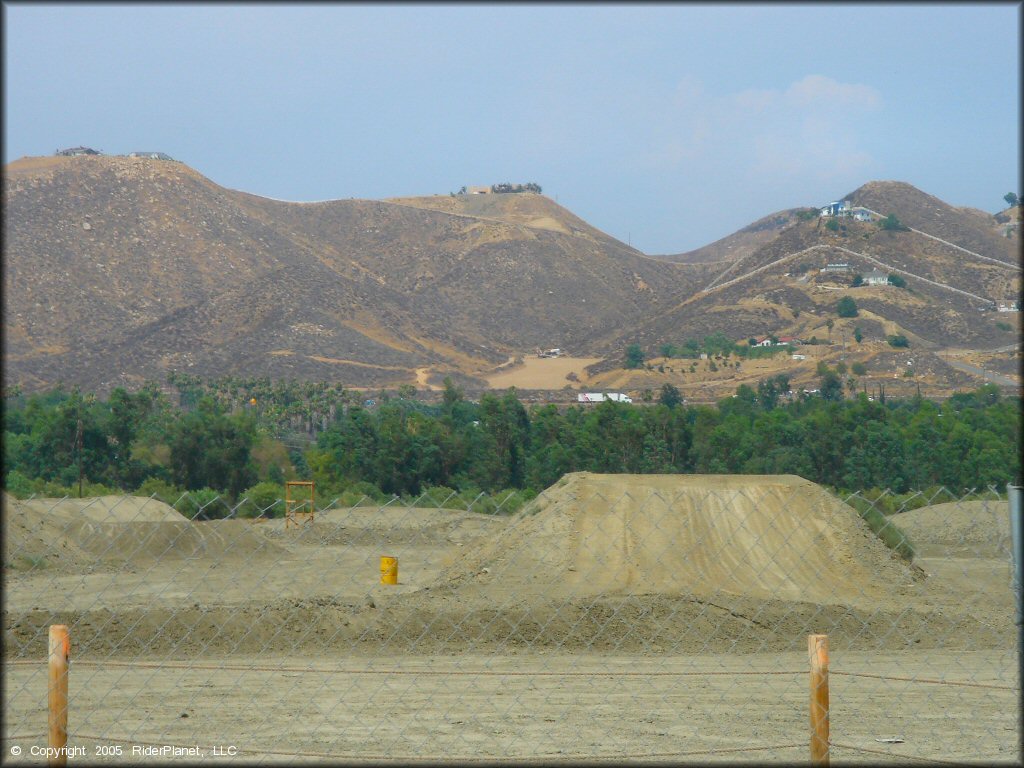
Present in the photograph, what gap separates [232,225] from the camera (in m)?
143

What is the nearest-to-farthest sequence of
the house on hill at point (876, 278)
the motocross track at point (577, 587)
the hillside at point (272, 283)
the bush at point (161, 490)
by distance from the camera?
the motocross track at point (577, 587) < the bush at point (161, 490) < the hillside at point (272, 283) < the house on hill at point (876, 278)

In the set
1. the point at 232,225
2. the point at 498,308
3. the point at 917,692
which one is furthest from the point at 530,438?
the point at 232,225

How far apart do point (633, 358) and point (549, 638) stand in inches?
3514

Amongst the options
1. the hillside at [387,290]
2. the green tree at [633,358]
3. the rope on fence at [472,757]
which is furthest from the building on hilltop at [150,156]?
the rope on fence at [472,757]

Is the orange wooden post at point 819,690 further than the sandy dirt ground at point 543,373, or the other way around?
the sandy dirt ground at point 543,373

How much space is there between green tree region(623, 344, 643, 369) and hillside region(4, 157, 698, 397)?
1737 cm

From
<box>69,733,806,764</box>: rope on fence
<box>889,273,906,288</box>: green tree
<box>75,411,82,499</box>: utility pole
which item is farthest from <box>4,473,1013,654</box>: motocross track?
<box>889,273,906,288</box>: green tree

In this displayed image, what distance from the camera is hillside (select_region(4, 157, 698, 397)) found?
10731cm

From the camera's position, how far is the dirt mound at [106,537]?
2683 cm

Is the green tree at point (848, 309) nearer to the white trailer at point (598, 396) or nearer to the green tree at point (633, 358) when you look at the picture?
the green tree at point (633, 358)

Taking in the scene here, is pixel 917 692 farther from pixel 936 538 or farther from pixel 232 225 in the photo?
pixel 232 225

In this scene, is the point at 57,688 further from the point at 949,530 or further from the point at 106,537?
the point at 949,530

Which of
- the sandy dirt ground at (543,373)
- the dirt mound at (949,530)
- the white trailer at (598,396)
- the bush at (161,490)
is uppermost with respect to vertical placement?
the sandy dirt ground at (543,373)

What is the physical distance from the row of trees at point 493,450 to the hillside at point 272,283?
154 ft
